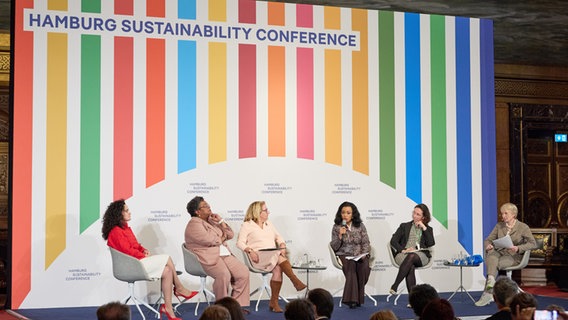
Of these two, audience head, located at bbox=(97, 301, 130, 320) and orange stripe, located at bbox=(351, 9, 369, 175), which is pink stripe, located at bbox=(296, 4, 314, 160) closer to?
orange stripe, located at bbox=(351, 9, 369, 175)

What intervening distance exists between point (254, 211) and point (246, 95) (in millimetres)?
1465

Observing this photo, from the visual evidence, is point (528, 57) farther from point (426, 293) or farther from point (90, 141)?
point (426, 293)

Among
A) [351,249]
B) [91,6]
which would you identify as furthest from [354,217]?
[91,6]

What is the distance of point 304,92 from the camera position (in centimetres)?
949

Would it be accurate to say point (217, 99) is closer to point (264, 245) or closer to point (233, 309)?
point (264, 245)

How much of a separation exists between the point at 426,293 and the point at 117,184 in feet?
16.9

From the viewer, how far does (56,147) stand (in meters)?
8.67

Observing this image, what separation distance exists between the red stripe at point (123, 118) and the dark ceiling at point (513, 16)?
207 cm

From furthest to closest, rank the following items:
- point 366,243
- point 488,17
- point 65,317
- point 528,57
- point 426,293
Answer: point 528,57 < point 488,17 < point 366,243 < point 65,317 < point 426,293

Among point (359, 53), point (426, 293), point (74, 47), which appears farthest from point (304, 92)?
point (426, 293)

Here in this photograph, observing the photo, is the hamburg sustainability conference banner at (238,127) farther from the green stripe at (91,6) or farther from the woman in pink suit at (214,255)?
the woman in pink suit at (214,255)

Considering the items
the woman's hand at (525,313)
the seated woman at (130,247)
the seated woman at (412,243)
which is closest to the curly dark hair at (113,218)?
the seated woman at (130,247)

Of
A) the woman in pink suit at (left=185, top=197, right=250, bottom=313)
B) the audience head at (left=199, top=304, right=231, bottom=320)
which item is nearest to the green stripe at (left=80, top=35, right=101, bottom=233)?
the woman in pink suit at (left=185, top=197, right=250, bottom=313)

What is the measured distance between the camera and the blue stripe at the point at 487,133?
1009 cm
